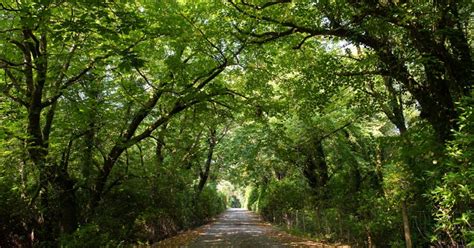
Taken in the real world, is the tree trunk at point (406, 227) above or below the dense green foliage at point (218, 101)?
below

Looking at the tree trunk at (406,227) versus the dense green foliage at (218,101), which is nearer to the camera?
the dense green foliage at (218,101)

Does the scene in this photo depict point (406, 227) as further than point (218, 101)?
No

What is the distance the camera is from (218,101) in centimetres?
1290

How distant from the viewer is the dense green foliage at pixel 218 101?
22.1 ft

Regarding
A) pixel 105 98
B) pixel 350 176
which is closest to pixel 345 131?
pixel 350 176

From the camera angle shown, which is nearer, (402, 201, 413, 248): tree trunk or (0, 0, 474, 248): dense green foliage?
(0, 0, 474, 248): dense green foliage

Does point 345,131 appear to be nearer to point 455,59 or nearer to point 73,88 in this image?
point 455,59

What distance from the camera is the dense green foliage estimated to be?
22.1ft

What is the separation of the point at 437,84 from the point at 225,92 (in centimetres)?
610

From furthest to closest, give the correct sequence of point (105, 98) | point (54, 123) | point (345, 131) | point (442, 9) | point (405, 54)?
1. point (345, 131)
2. point (105, 98)
3. point (54, 123)
4. point (405, 54)
5. point (442, 9)

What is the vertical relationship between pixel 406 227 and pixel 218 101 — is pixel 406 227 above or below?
below

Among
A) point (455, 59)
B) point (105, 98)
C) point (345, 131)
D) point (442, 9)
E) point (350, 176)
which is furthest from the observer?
point (345, 131)

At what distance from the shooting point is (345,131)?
16.5m

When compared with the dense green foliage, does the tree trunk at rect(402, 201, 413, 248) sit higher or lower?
lower
